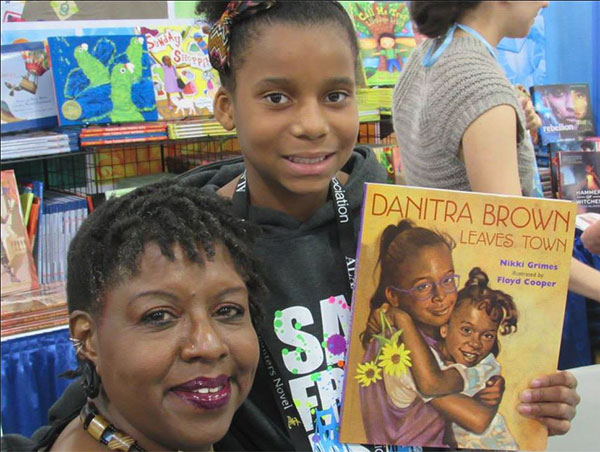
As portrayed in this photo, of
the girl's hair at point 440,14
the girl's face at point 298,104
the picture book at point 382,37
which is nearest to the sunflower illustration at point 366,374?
the girl's face at point 298,104

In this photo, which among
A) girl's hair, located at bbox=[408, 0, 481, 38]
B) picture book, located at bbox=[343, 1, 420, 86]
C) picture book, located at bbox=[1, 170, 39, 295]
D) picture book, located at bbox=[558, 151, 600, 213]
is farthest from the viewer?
picture book, located at bbox=[343, 1, 420, 86]

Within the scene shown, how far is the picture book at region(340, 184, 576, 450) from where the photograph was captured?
0.93 meters

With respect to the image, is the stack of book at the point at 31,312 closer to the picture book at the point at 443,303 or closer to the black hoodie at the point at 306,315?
the black hoodie at the point at 306,315

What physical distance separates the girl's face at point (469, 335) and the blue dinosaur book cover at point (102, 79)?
216cm

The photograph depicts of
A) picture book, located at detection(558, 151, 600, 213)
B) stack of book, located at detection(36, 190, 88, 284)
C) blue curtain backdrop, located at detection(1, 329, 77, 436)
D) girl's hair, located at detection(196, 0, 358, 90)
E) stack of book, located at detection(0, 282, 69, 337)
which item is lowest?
blue curtain backdrop, located at detection(1, 329, 77, 436)

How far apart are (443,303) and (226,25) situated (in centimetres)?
54

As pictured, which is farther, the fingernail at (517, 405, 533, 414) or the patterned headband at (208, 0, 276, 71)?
the patterned headband at (208, 0, 276, 71)

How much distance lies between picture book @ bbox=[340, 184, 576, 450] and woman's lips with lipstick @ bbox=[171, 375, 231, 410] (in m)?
0.16

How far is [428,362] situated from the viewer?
3.09 ft

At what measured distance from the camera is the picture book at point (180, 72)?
2.99 metres

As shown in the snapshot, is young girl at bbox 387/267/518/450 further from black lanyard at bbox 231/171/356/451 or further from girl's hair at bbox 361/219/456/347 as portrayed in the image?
black lanyard at bbox 231/171/356/451

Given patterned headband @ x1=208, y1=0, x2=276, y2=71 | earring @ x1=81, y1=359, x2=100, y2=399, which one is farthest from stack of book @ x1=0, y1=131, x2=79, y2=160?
earring @ x1=81, y1=359, x2=100, y2=399

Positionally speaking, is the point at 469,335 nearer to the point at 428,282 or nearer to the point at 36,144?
the point at 428,282

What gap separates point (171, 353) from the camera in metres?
0.87
